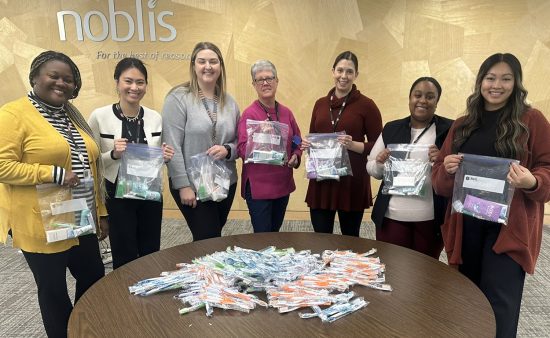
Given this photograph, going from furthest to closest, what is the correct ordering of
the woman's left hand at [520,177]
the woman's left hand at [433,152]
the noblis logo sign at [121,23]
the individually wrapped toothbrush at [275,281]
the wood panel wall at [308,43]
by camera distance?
the noblis logo sign at [121,23] → the wood panel wall at [308,43] → the woman's left hand at [433,152] → the woman's left hand at [520,177] → the individually wrapped toothbrush at [275,281]

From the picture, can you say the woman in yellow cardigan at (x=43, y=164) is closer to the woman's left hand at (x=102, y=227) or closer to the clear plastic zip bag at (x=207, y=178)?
the woman's left hand at (x=102, y=227)

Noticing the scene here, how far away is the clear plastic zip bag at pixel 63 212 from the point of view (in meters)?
1.56

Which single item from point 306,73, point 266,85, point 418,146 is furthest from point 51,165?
point 306,73

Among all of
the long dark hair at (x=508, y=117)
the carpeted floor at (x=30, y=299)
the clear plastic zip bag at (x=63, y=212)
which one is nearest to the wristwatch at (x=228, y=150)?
the clear plastic zip bag at (x=63, y=212)

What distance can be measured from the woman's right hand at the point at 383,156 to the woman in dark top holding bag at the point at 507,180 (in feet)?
1.21

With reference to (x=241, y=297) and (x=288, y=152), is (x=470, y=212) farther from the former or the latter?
(x=288, y=152)

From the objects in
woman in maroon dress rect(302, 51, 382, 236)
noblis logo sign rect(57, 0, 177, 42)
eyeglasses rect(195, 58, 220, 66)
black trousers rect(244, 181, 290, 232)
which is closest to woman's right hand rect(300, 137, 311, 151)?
woman in maroon dress rect(302, 51, 382, 236)

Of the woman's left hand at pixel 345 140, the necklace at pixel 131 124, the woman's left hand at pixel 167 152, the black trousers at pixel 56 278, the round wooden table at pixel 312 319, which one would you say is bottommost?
the black trousers at pixel 56 278

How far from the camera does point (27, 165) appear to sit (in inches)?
60.5

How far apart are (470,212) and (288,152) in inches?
46.4

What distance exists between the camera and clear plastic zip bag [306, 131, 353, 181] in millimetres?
2309

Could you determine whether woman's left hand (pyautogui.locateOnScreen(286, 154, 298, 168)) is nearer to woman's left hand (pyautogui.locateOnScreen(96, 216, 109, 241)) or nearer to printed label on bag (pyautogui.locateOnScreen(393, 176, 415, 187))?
printed label on bag (pyautogui.locateOnScreen(393, 176, 415, 187))

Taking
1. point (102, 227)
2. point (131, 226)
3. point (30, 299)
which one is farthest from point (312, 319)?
point (30, 299)

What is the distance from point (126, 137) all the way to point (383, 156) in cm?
142
